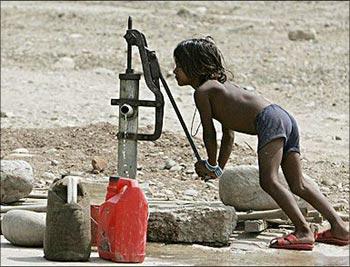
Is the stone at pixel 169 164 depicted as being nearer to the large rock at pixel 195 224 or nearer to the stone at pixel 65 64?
the large rock at pixel 195 224

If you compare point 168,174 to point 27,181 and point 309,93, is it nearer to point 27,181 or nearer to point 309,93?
point 27,181

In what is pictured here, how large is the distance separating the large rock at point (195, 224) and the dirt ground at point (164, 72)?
4.22 ft

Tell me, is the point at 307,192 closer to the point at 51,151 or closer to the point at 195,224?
the point at 195,224

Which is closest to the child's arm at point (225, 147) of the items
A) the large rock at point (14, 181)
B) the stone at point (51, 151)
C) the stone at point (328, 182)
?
the large rock at point (14, 181)

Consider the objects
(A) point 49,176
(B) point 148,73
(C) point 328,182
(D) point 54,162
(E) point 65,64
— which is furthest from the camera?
(E) point 65,64

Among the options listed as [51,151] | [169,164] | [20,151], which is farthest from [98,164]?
[20,151]

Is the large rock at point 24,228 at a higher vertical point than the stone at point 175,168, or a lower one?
lower

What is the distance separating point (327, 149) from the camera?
41.5ft

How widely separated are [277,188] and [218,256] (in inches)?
19.8

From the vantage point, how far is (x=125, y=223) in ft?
22.8

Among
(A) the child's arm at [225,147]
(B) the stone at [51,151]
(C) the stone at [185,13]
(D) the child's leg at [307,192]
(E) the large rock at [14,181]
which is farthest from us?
(C) the stone at [185,13]

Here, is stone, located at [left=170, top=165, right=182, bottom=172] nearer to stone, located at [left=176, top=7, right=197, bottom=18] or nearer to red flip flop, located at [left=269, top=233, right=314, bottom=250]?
red flip flop, located at [left=269, top=233, right=314, bottom=250]

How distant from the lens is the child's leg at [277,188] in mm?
7293

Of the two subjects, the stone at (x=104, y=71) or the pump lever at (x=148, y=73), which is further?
the stone at (x=104, y=71)
